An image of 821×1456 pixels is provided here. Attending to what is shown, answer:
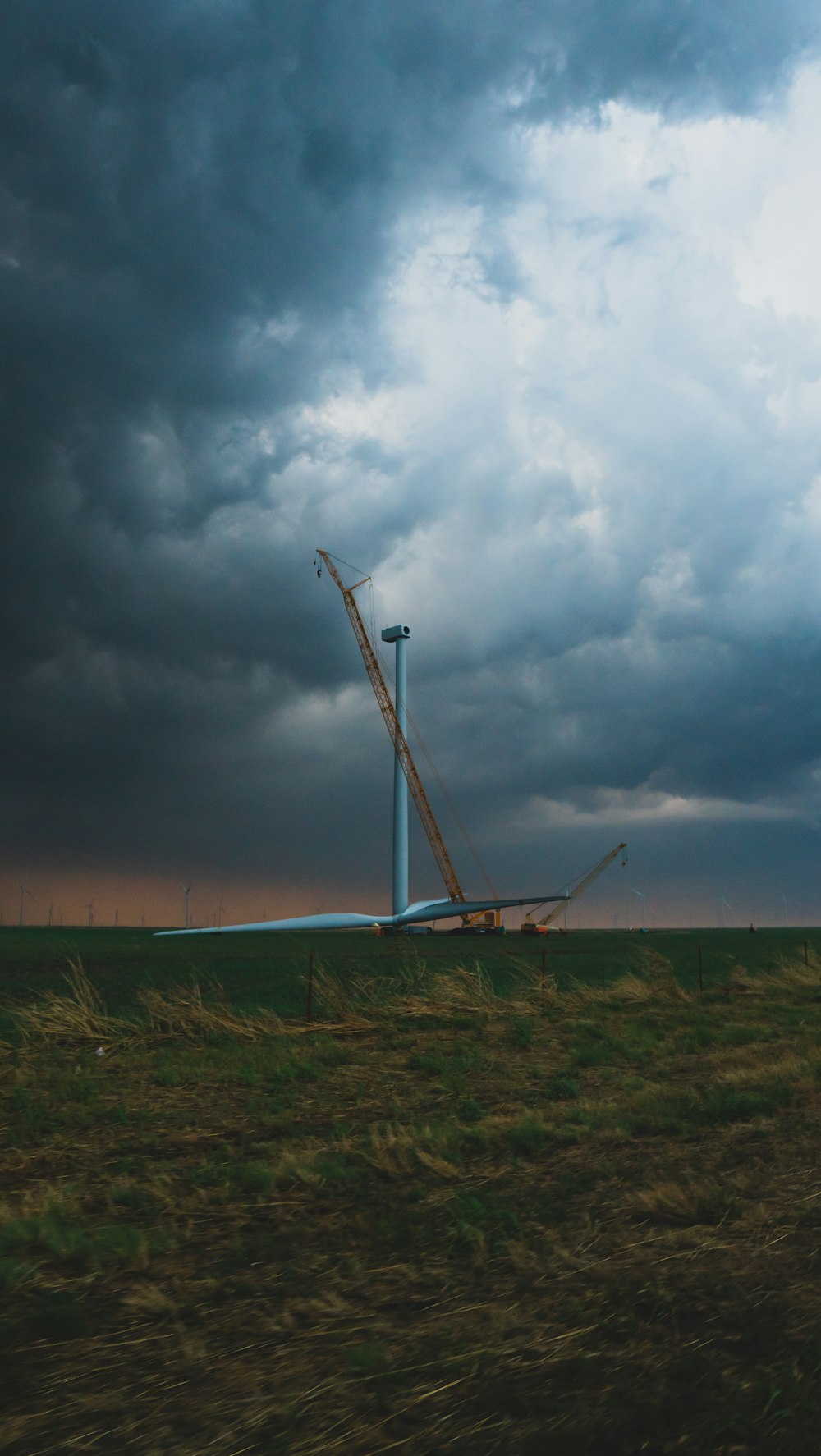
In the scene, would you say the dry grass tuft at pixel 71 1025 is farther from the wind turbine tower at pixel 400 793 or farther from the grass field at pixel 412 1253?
the wind turbine tower at pixel 400 793

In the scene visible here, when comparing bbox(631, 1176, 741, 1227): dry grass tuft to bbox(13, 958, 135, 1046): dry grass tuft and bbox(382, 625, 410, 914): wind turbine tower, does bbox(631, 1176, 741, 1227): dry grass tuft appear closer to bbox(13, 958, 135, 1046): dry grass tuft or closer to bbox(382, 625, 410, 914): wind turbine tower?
bbox(13, 958, 135, 1046): dry grass tuft

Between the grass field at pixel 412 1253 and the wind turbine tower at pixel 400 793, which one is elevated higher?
the wind turbine tower at pixel 400 793

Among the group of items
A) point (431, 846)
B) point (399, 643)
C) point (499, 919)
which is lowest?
point (499, 919)

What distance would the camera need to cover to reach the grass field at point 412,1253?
5012 mm

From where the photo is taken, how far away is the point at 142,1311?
22.0 ft

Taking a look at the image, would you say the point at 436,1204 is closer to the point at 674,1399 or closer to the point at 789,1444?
the point at 674,1399

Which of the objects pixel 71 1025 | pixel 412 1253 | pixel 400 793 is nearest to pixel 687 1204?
pixel 412 1253

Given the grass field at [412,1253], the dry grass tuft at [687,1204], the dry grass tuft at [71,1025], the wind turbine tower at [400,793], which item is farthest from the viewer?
the wind turbine tower at [400,793]

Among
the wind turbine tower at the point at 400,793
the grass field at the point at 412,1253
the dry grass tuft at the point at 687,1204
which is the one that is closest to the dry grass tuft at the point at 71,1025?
the grass field at the point at 412,1253

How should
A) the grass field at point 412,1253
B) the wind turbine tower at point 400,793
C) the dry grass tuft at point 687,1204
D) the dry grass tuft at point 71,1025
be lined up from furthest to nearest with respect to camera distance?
the wind turbine tower at point 400,793, the dry grass tuft at point 71,1025, the dry grass tuft at point 687,1204, the grass field at point 412,1253

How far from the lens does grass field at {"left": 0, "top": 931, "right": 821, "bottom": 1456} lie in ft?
16.4

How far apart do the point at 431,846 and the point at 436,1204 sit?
152596 mm

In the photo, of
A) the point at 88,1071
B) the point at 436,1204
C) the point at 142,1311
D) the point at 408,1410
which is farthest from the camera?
the point at 88,1071

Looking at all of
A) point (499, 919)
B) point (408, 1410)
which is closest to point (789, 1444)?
point (408, 1410)
